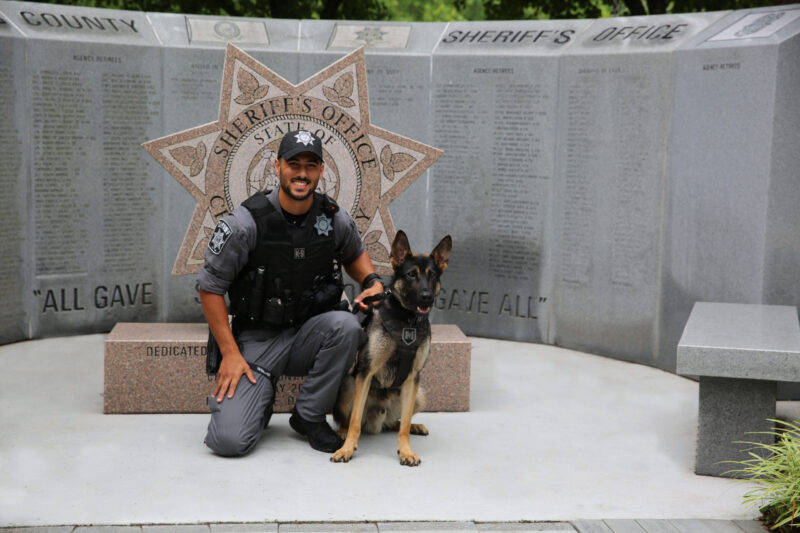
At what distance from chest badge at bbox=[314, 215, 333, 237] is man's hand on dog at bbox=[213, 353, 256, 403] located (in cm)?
80

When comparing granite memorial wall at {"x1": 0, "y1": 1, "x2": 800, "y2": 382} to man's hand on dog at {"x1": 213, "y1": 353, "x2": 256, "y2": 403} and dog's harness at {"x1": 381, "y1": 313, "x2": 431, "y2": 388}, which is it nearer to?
dog's harness at {"x1": 381, "y1": 313, "x2": 431, "y2": 388}

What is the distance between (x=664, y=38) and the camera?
23.4ft

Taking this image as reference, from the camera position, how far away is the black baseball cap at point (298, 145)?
492cm

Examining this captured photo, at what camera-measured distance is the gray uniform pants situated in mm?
4910

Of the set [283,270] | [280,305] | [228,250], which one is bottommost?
[280,305]

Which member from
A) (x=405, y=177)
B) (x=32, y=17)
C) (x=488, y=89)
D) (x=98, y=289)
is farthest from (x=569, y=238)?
(x=32, y=17)

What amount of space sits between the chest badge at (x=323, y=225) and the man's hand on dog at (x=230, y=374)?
2.63 ft

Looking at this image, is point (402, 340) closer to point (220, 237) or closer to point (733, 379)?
point (220, 237)

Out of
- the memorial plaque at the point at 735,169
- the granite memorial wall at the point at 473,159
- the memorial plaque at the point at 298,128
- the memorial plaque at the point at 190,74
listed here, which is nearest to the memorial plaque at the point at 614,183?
the granite memorial wall at the point at 473,159

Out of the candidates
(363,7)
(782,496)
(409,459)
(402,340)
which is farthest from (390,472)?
(363,7)

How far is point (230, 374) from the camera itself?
5.00 metres

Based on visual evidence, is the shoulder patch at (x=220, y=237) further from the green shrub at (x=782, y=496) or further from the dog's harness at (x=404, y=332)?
the green shrub at (x=782, y=496)

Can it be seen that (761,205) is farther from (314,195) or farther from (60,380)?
(60,380)

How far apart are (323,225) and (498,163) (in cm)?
313
